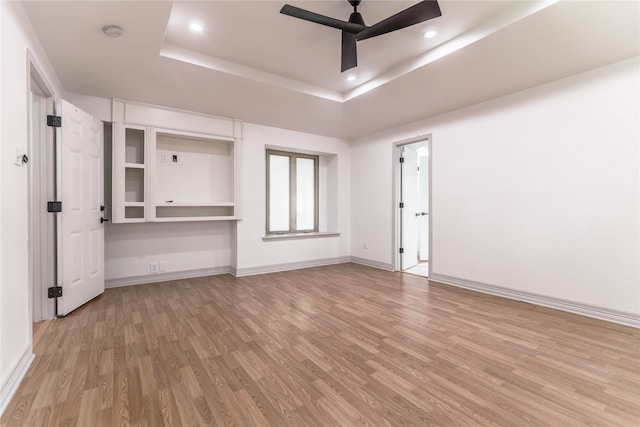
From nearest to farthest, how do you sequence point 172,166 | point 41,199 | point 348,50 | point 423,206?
1. point 348,50
2. point 41,199
3. point 172,166
4. point 423,206

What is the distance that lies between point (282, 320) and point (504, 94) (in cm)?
370

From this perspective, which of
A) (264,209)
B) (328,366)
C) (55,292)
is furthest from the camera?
(264,209)

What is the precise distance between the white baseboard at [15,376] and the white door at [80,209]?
1050mm

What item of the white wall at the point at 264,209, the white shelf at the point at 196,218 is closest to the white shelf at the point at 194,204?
the white shelf at the point at 196,218

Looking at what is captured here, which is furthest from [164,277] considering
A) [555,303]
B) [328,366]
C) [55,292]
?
[555,303]

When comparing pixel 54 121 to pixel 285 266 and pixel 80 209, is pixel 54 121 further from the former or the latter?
pixel 285 266

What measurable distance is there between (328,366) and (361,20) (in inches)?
107

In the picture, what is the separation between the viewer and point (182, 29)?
2645mm

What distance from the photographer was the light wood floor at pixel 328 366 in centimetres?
153

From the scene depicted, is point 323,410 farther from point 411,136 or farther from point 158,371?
point 411,136

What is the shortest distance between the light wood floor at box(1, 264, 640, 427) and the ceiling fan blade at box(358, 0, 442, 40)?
2514mm

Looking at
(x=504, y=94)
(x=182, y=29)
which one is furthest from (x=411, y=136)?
(x=182, y=29)

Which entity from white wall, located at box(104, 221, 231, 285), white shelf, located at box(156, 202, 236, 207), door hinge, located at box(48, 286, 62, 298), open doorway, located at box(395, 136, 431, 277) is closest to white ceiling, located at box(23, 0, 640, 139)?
open doorway, located at box(395, 136, 431, 277)

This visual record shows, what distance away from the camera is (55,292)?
2.85 metres
